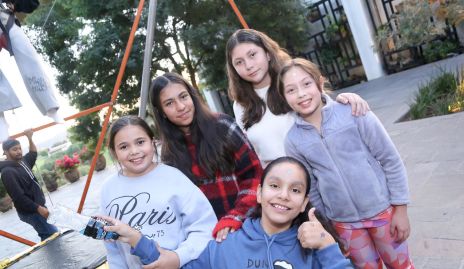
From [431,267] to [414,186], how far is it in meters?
1.33

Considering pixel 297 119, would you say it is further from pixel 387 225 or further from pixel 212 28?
pixel 212 28

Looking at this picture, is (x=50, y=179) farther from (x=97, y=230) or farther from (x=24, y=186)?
(x=97, y=230)

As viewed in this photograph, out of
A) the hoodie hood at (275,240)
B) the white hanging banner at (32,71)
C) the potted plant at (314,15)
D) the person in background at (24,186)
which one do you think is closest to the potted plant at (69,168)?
the potted plant at (314,15)

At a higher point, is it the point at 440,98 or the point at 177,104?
the point at 177,104

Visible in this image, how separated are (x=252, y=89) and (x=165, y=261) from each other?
3.28 feet

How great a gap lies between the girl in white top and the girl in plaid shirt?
0.16 m

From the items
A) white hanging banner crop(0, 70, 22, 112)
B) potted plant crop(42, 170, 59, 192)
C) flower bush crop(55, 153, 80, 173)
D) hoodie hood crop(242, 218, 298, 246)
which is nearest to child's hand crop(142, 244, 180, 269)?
hoodie hood crop(242, 218, 298, 246)

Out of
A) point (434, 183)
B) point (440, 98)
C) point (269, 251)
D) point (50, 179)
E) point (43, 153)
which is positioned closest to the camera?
point (269, 251)

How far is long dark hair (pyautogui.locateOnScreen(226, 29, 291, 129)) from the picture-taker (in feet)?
6.40

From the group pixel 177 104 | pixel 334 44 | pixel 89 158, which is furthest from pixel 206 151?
pixel 89 158

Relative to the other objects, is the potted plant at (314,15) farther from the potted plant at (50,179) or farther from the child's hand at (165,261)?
the child's hand at (165,261)

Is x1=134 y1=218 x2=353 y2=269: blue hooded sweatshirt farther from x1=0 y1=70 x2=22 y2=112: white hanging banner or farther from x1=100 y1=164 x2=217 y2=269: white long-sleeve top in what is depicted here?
x1=0 y1=70 x2=22 y2=112: white hanging banner

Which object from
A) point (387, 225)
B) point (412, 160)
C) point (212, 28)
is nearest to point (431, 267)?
point (387, 225)

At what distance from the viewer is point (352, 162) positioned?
168cm
